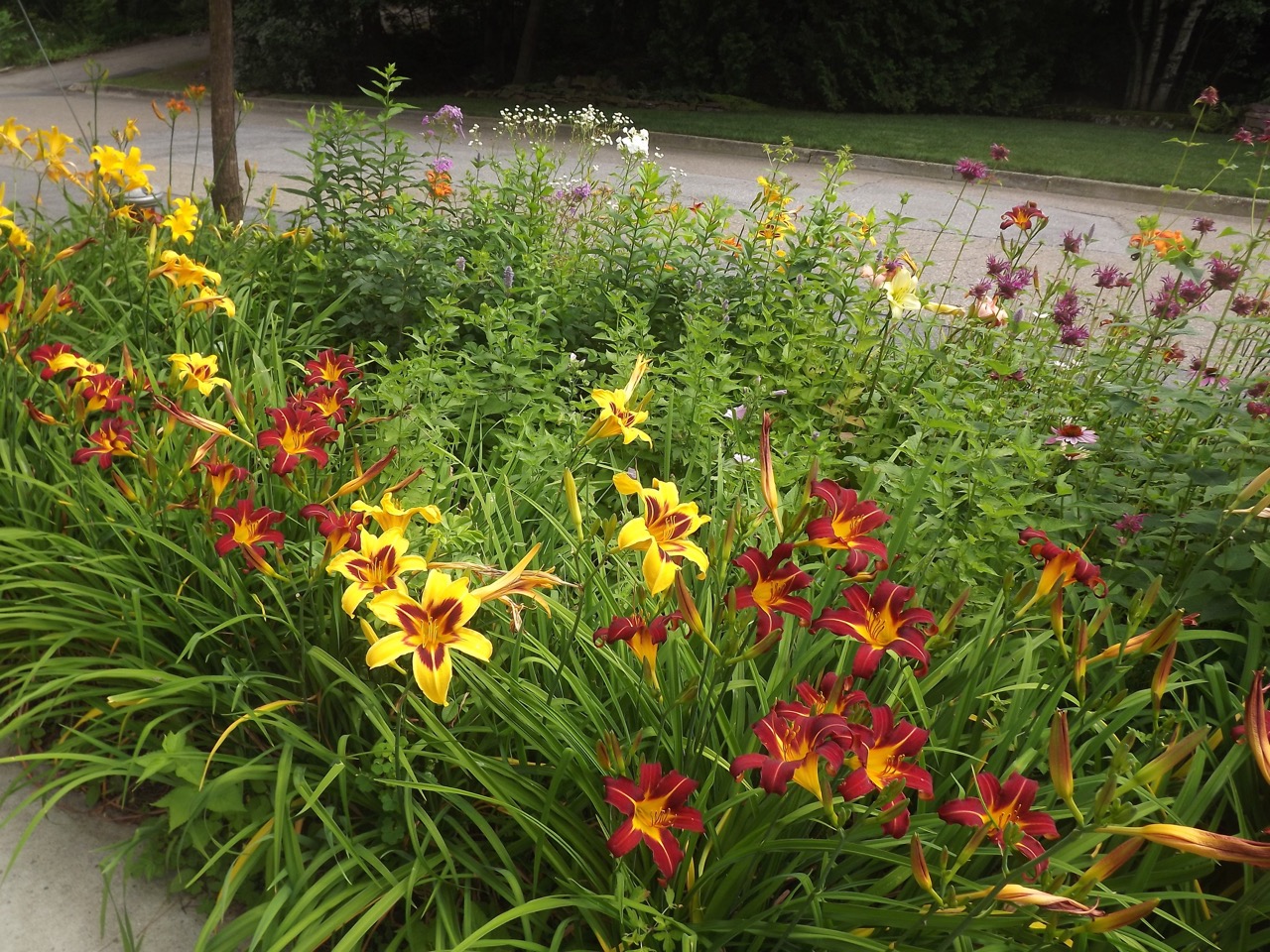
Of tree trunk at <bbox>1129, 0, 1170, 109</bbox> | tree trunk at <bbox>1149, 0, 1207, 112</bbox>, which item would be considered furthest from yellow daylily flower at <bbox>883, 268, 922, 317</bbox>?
tree trunk at <bbox>1129, 0, 1170, 109</bbox>

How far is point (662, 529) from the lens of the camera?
52.9 inches

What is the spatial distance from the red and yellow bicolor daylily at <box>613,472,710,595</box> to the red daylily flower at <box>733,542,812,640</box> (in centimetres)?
9

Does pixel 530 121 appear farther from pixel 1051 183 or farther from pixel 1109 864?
pixel 1051 183

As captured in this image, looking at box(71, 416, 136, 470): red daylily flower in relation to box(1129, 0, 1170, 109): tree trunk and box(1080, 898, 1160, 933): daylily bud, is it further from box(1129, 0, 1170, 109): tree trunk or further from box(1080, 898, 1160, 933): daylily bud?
box(1129, 0, 1170, 109): tree trunk

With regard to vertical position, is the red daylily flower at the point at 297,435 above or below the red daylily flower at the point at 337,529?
above

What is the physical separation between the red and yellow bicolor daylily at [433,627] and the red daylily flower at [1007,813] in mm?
627

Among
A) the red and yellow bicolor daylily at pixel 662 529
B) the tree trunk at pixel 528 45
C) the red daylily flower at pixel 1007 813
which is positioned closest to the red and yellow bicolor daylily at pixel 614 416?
the red and yellow bicolor daylily at pixel 662 529

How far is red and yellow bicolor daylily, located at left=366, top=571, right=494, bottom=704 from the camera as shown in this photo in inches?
47.0

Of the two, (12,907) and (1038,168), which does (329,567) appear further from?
(1038,168)

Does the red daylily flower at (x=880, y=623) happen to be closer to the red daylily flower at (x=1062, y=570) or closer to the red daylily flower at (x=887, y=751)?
the red daylily flower at (x=887, y=751)

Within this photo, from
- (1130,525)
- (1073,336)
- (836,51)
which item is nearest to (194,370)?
(1130,525)

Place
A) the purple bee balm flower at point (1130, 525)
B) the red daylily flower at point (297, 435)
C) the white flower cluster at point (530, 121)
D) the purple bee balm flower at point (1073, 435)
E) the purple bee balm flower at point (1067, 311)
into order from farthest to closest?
the white flower cluster at point (530, 121) < the purple bee balm flower at point (1067, 311) < the purple bee balm flower at point (1073, 435) < the purple bee balm flower at point (1130, 525) < the red daylily flower at point (297, 435)

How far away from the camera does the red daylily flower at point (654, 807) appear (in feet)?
4.04

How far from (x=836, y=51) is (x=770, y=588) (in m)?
17.2
